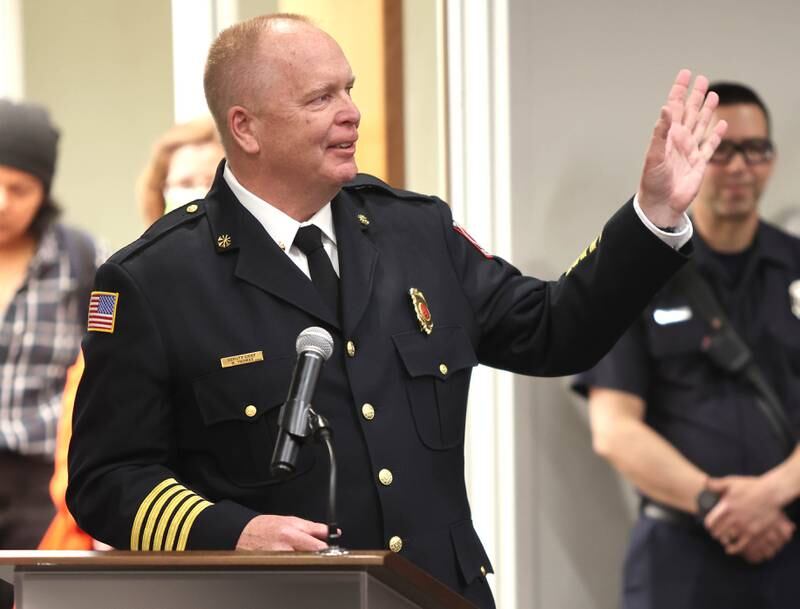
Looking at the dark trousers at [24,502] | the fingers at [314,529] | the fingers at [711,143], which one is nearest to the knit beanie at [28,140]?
the dark trousers at [24,502]

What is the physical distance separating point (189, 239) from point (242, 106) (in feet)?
0.79

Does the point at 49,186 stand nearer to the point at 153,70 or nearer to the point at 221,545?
the point at 153,70

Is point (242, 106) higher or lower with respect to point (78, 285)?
higher

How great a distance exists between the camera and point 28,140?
13.2 feet

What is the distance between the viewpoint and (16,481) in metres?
3.77

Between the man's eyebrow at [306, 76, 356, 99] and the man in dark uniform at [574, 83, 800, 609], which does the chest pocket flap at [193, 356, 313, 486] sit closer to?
the man's eyebrow at [306, 76, 356, 99]

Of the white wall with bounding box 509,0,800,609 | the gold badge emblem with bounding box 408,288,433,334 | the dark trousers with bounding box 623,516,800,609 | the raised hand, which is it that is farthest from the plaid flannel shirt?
the raised hand

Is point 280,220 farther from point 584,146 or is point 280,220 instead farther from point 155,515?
point 584,146

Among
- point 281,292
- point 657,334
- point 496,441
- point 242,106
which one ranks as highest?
point 242,106

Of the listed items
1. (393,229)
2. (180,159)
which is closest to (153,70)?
(180,159)

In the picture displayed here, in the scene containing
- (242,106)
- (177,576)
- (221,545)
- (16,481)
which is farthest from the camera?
(16,481)

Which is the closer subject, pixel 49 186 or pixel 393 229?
pixel 393 229

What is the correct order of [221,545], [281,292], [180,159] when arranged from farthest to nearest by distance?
[180,159], [281,292], [221,545]

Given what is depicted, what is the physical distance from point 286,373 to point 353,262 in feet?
0.70
